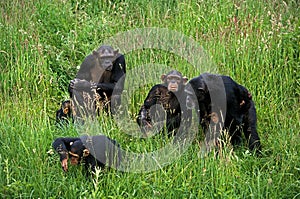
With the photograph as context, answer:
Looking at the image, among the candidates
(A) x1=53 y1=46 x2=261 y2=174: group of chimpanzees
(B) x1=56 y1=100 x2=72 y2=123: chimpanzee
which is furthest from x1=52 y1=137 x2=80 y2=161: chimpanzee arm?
(B) x1=56 y1=100 x2=72 y2=123: chimpanzee

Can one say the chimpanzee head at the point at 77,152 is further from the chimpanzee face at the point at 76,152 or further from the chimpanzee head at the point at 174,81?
the chimpanzee head at the point at 174,81


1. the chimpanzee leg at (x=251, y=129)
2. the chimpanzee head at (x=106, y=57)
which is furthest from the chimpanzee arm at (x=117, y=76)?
the chimpanzee leg at (x=251, y=129)

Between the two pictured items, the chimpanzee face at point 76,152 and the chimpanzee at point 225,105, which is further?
the chimpanzee at point 225,105

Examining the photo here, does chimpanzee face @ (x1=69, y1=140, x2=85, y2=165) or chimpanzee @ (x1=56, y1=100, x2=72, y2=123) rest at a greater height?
chimpanzee @ (x1=56, y1=100, x2=72, y2=123)

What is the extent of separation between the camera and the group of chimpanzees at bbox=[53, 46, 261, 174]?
5117mm

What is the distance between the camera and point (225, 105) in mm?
5742

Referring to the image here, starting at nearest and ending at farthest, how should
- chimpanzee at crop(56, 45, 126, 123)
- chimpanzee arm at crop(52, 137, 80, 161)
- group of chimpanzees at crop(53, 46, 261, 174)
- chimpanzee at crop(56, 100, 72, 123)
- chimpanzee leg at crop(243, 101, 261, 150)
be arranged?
1. chimpanzee arm at crop(52, 137, 80, 161)
2. group of chimpanzees at crop(53, 46, 261, 174)
3. chimpanzee leg at crop(243, 101, 261, 150)
4. chimpanzee at crop(56, 100, 72, 123)
5. chimpanzee at crop(56, 45, 126, 123)

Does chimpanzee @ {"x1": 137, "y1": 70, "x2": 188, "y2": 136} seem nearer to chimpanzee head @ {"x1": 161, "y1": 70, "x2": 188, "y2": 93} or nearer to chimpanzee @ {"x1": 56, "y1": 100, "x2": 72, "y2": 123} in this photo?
chimpanzee head @ {"x1": 161, "y1": 70, "x2": 188, "y2": 93}

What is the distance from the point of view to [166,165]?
16.9 ft

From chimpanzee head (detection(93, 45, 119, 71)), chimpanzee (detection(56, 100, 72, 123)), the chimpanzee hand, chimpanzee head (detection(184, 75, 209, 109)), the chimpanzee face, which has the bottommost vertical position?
the chimpanzee hand

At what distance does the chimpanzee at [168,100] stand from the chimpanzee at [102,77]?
1.56ft

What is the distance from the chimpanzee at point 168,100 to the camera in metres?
6.16

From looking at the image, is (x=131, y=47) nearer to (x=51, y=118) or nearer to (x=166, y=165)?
(x=51, y=118)

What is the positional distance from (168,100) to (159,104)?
0.11 meters
